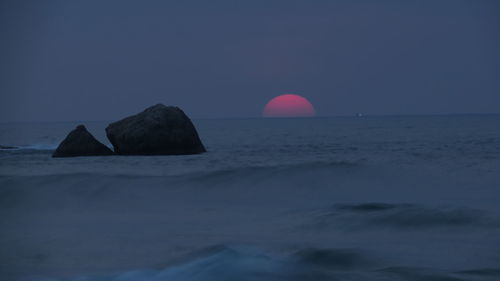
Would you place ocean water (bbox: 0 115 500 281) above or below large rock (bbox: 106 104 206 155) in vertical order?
below

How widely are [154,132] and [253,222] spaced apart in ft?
56.0

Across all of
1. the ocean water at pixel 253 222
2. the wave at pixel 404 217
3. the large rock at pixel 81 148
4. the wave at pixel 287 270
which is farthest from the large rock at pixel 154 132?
the wave at pixel 287 270

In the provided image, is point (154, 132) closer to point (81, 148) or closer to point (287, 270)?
point (81, 148)

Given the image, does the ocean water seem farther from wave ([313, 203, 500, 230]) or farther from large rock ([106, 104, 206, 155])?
large rock ([106, 104, 206, 155])

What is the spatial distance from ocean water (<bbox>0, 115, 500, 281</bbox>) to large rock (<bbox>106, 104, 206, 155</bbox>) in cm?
519

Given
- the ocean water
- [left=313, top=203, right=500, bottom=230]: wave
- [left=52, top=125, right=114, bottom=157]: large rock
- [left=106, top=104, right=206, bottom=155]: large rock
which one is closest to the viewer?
the ocean water

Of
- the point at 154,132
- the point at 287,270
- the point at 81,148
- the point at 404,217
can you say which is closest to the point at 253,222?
the point at 404,217

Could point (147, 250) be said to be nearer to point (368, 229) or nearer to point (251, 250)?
point (251, 250)

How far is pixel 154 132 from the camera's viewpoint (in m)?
29.3

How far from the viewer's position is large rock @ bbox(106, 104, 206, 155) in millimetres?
29000

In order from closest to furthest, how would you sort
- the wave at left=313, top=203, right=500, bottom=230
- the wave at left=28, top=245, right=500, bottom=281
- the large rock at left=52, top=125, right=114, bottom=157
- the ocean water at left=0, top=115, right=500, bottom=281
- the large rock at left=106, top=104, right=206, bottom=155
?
the wave at left=28, top=245, right=500, bottom=281, the ocean water at left=0, top=115, right=500, bottom=281, the wave at left=313, top=203, right=500, bottom=230, the large rock at left=106, top=104, right=206, bottom=155, the large rock at left=52, top=125, right=114, bottom=157

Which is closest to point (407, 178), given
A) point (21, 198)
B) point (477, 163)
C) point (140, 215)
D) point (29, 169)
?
point (477, 163)

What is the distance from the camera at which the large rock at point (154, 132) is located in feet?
95.1

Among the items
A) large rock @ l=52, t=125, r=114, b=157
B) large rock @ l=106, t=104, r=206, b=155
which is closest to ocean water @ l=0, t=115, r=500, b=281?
large rock @ l=106, t=104, r=206, b=155
